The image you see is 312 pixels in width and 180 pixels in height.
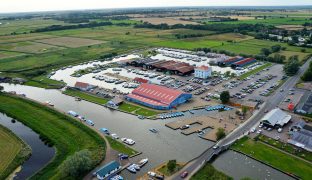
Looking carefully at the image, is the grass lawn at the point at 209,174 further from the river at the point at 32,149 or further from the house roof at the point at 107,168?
the river at the point at 32,149

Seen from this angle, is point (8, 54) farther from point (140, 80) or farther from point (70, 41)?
point (140, 80)

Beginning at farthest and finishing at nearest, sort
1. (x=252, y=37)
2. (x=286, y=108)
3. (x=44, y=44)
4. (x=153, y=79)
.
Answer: (x=252, y=37) → (x=44, y=44) → (x=153, y=79) → (x=286, y=108)

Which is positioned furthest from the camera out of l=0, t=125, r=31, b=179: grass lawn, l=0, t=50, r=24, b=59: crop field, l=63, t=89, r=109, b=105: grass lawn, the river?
l=0, t=50, r=24, b=59: crop field

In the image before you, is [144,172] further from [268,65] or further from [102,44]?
[102,44]

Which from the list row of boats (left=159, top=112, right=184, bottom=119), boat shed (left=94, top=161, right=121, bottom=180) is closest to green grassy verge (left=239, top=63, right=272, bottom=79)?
row of boats (left=159, top=112, right=184, bottom=119)

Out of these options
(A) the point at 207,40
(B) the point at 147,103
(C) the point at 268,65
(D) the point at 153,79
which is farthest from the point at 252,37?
(B) the point at 147,103

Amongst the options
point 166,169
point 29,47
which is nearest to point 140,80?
point 166,169

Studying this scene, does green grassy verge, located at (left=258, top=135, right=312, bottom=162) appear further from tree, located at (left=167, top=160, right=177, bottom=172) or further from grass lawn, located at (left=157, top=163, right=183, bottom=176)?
tree, located at (left=167, top=160, right=177, bottom=172)
